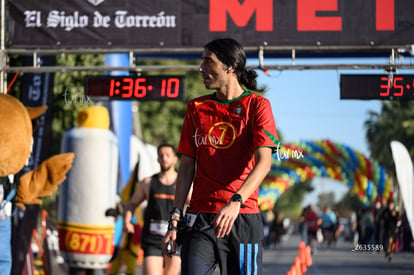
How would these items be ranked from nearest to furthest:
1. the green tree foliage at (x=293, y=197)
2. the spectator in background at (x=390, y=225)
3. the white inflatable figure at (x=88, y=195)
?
the white inflatable figure at (x=88, y=195) → the spectator in background at (x=390, y=225) → the green tree foliage at (x=293, y=197)

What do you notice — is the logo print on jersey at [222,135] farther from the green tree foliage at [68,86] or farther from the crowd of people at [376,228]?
the green tree foliage at [68,86]

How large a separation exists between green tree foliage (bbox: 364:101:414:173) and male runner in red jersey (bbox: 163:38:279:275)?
3984 cm

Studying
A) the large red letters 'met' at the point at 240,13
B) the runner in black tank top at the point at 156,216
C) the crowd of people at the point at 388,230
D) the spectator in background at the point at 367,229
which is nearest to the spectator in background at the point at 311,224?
the crowd of people at the point at 388,230

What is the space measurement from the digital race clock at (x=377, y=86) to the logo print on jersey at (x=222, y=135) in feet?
23.4

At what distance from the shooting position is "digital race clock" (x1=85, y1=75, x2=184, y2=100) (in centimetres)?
1247

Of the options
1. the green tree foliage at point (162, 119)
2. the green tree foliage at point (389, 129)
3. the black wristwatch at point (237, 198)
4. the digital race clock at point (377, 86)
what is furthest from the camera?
the green tree foliage at point (389, 129)

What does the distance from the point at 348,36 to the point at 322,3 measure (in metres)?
0.58

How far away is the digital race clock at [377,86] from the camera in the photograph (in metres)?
12.2

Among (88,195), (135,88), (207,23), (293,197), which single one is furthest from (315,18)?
(293,197)

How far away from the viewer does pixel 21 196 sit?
9.99 meters

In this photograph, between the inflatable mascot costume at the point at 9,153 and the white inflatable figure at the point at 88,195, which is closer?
the inflatable mascot costume at the point at 9,153

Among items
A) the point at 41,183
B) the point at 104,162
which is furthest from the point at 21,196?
the point at 104,162

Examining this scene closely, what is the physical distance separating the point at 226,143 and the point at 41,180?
17.4 feet

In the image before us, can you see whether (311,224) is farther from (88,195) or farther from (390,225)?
(88,195)
